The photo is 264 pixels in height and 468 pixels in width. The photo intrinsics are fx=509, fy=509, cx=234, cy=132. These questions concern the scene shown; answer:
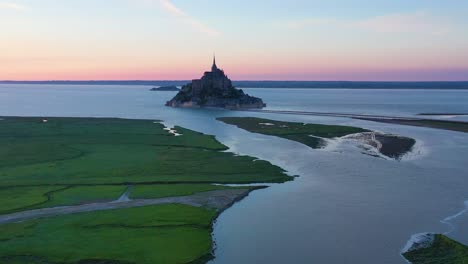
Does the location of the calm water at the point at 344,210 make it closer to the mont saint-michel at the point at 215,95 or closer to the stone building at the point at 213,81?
the mont saint-michel at the point at 215,95

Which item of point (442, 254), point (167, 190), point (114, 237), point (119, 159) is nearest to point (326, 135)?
point (119, 159)

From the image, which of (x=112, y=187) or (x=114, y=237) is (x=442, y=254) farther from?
(x=112, y=187)

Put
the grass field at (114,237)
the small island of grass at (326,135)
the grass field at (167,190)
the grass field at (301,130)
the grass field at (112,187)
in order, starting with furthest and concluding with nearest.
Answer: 1. the grass field at (301,130)
2. the small island of grass at (326,135)
3. the grass field at (167,190)
4. the grass field at (112,187)
5. the grass field at (114,237)

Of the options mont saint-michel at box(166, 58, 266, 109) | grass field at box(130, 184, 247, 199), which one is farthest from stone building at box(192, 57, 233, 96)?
grass field at box(130, 184, 247, 199)

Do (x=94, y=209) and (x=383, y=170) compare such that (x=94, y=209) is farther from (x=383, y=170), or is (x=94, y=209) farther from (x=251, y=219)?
(x=383, y=170)

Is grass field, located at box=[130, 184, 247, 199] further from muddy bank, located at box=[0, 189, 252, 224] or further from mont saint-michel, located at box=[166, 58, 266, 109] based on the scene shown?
mont saint-michel, located at box=[166, 58, 266, 109]

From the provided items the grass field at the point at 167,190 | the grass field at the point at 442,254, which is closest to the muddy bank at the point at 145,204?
the grass field at the point at 167,190

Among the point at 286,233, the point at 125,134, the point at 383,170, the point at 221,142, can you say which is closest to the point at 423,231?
the point at 286,233
